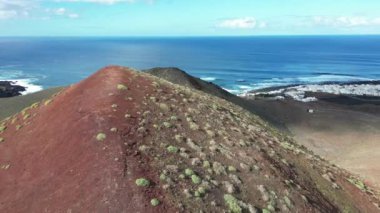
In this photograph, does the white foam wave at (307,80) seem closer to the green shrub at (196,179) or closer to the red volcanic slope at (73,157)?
the red volcanic slope at (73,157)

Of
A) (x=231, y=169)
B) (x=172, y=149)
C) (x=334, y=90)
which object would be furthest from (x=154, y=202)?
(x=334, y=90)

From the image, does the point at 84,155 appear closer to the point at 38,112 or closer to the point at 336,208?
the point at 38,112

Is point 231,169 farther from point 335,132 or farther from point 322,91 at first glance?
point 322,91

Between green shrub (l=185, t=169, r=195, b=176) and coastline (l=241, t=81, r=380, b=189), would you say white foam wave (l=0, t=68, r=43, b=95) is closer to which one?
coastline (l=241, t=81, r=380, b=189)

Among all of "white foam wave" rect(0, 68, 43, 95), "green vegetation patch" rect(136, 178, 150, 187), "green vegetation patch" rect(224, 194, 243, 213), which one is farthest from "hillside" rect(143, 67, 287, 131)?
"white foam wave" rect(0, 68, 43, 95)

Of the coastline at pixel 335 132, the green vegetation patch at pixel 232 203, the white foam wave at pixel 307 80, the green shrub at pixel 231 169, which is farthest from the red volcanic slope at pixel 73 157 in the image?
the white foam wave at pixel 307 80

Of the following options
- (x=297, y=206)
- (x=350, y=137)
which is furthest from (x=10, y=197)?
(x=350, y=137)
